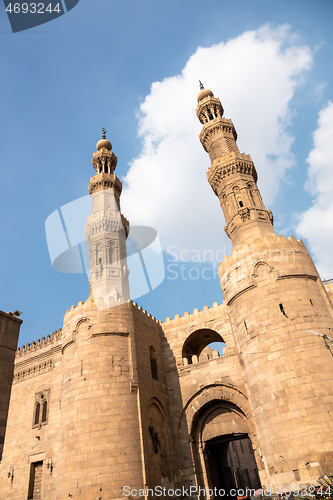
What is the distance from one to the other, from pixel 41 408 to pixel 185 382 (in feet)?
27.9

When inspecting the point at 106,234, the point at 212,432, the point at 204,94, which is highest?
the point at 204,94

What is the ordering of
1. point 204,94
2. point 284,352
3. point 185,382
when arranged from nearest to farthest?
1. point 284,352
2. point 185,382
3. point 204,94

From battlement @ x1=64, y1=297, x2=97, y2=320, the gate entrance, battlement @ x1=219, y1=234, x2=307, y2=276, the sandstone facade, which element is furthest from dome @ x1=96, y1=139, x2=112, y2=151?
the gate entrance

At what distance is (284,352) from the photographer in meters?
12.8

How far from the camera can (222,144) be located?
23.3 meters

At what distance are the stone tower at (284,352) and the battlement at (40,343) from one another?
36.6 feet

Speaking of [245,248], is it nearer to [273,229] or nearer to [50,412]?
[273,229]

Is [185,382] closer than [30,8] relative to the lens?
No

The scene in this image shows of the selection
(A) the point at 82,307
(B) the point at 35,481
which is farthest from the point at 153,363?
(B) the point at 35,481

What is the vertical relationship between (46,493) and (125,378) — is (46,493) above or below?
below

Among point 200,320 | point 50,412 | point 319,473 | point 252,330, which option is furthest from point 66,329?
point 319,473

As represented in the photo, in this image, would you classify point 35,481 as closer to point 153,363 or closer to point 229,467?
point 153,363

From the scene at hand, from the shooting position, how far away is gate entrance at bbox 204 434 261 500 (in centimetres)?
1698

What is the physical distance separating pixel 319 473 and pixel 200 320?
919 cm
